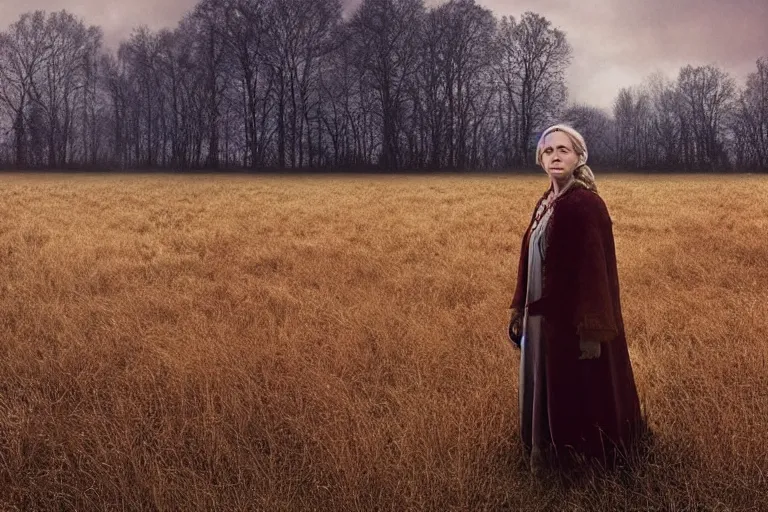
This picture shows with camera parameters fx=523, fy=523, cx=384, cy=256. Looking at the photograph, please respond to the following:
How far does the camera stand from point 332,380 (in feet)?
11.1

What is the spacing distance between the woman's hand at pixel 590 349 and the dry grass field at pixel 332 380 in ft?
1.95

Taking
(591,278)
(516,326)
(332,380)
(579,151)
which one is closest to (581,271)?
(591,278)

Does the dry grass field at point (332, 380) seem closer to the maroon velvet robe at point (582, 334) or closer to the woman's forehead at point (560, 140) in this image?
the maroon velvet robe at point (582, 334)

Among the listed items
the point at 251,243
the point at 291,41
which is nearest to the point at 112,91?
the point at 291,41

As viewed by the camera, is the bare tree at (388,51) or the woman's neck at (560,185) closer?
the woman's neck at (560,185)

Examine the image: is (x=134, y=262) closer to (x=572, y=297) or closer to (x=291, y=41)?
(x=572, y=297)

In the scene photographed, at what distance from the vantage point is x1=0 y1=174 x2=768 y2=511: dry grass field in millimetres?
2307

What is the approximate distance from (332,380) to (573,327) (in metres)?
1.72

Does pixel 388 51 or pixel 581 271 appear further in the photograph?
pixel 388 51

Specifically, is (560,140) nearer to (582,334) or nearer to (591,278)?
(591,278)

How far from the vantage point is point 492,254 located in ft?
25.9

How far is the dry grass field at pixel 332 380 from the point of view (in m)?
2.31

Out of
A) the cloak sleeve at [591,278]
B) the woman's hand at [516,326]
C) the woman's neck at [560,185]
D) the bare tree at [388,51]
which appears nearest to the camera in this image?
the cloak sleeve at [591,278]

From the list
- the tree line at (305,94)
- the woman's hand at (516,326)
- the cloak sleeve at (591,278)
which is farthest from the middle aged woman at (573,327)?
the tree line at (305,94)
